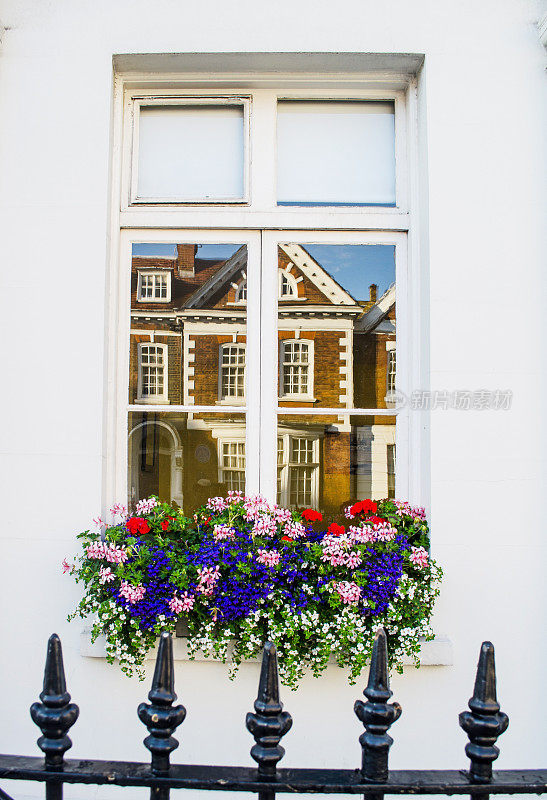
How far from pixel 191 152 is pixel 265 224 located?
0.54 metres

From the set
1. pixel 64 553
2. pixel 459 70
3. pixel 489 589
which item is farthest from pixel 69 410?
pixel 459 70

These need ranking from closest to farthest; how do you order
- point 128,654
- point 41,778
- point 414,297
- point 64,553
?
point 41,778 < point 128,654 < point 64,553 < point 414,297

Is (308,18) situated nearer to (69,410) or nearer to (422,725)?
(69,410)

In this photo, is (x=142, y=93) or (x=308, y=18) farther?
(x=142, y=93)

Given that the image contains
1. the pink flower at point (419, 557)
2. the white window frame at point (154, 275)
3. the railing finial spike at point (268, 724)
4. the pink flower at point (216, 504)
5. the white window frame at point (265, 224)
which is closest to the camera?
the railing finial spike at point (268, 724)

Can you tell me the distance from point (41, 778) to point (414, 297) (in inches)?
94.0

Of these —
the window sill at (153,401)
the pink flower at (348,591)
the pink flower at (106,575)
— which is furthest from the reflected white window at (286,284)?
the pink flower at (106,575)

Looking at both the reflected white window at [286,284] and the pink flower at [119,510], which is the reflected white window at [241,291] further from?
the pink flower at [119,510]

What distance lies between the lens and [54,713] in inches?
51.4

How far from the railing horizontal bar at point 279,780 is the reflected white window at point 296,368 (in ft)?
6.22

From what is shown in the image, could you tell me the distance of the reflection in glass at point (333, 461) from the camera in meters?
3.01

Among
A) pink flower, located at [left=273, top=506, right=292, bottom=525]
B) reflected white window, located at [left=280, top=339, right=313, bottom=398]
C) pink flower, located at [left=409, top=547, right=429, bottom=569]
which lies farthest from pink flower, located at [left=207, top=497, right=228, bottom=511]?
pink flower, located at [left=409, top=547, right=429, bottom=569]

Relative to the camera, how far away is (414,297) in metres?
3.02

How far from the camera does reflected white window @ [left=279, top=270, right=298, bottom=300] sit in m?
3.10
